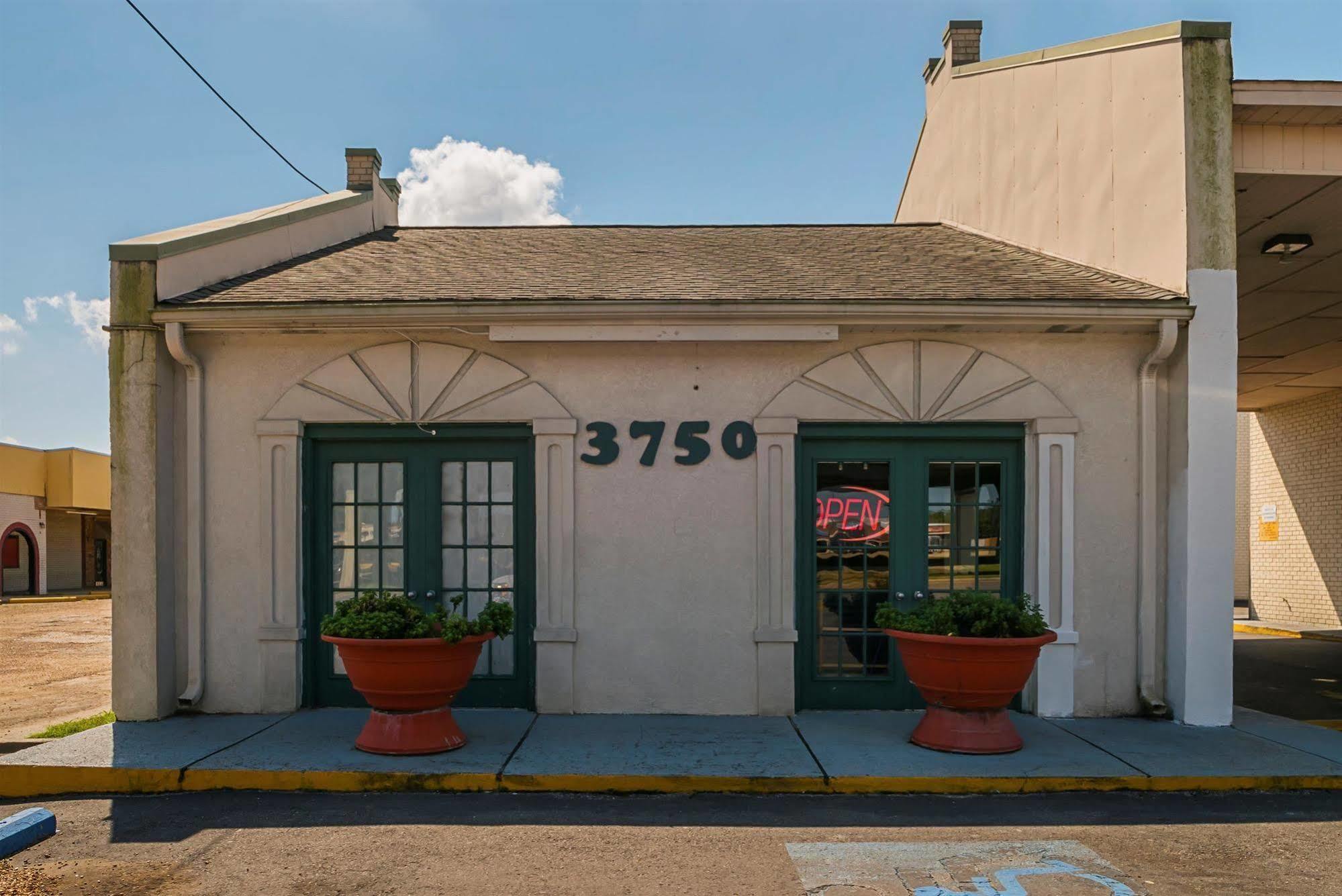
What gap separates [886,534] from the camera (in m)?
8.22

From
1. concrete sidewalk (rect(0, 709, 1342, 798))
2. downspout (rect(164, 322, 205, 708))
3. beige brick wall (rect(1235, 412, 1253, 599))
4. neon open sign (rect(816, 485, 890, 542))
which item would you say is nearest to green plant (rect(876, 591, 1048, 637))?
concrete sidewalk (rect(0, 709, 1342, 798))

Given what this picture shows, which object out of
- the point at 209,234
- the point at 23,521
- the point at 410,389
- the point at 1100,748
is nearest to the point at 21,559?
the point at 23,521

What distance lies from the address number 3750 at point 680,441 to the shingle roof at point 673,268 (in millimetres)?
1061

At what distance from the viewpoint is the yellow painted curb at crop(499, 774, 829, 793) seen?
6219mm

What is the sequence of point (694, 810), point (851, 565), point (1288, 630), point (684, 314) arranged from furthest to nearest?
point (1288, 630) < point (851, 565) < point (684, 314) < point (694, 810)

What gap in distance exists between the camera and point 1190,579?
7.64 metres

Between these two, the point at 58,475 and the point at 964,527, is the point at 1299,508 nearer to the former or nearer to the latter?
the point at 964,527

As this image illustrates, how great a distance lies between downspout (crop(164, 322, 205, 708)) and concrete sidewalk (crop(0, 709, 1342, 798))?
17.8 inches

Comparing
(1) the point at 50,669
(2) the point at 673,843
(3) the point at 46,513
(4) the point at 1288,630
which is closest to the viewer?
(2) the point at 673,843

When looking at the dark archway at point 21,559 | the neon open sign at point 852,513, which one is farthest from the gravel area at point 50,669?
the dark archway at point 21,559

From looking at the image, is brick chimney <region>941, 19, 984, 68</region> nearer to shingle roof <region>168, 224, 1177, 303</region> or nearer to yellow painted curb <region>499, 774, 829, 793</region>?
shingle roof <region>168, 224, 1177, 303</region>

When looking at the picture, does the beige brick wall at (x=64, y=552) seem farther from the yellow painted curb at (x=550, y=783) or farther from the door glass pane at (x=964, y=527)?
the door glass pane at (x=964, y=527)

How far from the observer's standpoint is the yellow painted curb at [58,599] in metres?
24.8

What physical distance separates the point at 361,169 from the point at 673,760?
933cm
